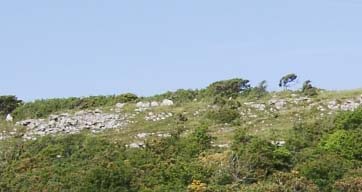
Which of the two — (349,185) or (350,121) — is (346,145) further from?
(349,185)

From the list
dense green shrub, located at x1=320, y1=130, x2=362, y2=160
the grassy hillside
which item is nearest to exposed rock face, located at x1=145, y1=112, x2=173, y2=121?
the grassy hillside

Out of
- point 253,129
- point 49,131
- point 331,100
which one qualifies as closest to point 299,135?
point 253,129

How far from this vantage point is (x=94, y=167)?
1282 inches

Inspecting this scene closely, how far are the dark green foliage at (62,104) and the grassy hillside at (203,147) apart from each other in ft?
0.53

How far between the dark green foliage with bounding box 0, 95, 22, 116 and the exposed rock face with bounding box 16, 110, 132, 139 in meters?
5.85

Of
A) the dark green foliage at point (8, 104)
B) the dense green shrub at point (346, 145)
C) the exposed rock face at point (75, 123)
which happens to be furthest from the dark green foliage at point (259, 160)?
the dark green foliage at point (8, 104)

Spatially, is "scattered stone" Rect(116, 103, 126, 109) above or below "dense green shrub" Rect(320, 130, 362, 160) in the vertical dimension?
above

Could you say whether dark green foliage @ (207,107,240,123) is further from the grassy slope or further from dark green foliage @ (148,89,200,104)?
dark green foliage @ (148,89,200,104)

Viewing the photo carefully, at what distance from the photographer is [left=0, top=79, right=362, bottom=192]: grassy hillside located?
103 ft

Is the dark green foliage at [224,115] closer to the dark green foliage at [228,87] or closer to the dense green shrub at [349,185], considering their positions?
the dark green foliage at [228,87]

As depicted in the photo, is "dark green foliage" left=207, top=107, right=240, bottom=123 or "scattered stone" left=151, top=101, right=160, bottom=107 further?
"scattered stone" left=151, top=101, right=160, bottom=107

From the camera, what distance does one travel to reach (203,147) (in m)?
35.5

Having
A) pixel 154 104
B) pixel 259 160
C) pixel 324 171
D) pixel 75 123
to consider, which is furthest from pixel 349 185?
pixel 154 104

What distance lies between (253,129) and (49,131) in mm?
10553
